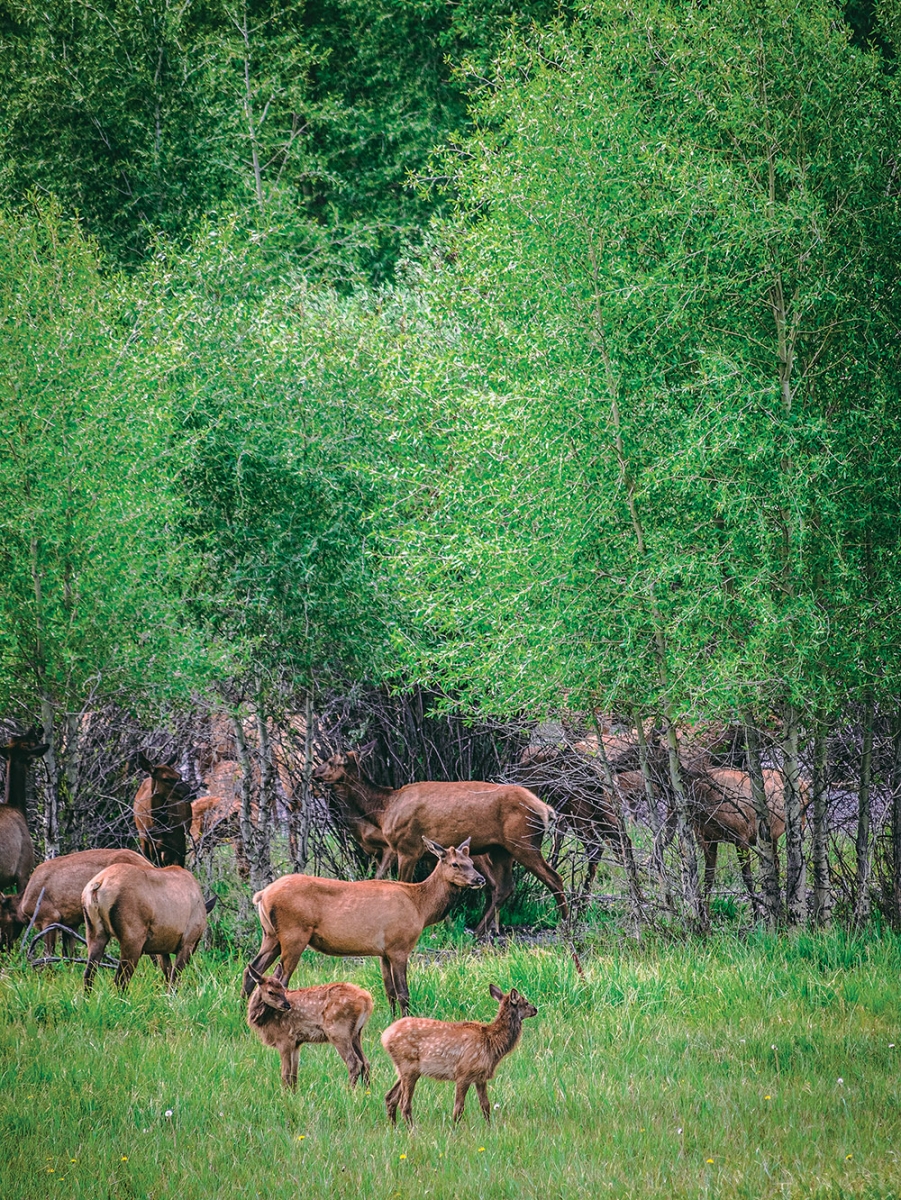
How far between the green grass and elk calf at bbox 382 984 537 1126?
0.19 metres

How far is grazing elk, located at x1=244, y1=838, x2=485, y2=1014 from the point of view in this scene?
792cm

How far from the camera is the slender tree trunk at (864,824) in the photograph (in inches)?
375

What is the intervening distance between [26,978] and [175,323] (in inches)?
277

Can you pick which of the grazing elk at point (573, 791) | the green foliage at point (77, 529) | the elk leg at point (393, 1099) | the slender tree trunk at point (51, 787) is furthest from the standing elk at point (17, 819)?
the elk leg at point (393, 1099)

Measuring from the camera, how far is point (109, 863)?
9.27 metres

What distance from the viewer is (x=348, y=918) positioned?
26.0 feet

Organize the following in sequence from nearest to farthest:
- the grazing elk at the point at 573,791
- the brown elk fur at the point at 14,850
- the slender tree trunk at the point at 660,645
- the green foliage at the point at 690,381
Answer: the green foliage at the point at 690,381, the slender tree trunk at the point at 660,645, the brown elk fur at the point at 14,850, the grazing elk at the point at 573,791

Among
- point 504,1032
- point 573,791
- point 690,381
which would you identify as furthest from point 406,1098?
point 573,791

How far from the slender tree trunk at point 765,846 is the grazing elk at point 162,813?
5.17m

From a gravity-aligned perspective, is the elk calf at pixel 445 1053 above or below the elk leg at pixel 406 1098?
above

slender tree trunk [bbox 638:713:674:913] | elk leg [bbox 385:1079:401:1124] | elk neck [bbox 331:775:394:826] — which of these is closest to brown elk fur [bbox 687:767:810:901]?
slender tree trunk [bbox 638:713:674:913]

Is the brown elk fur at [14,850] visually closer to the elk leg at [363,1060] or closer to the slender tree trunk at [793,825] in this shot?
the elk leg at [363,1060]

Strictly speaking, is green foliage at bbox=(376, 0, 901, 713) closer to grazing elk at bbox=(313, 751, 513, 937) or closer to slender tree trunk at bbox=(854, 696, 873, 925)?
slender tree trunk at bbox=(854, 696, 873, 925)

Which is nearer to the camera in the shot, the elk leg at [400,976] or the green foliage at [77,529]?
the elk leg at [400,976]
